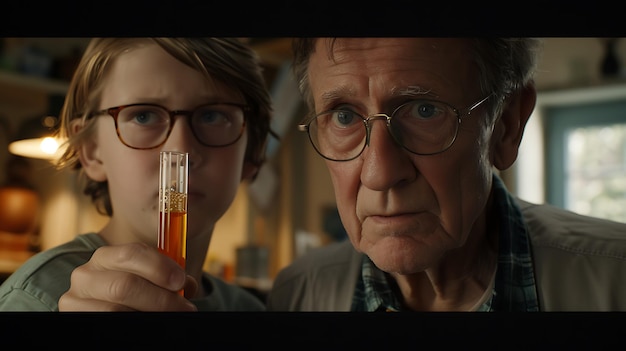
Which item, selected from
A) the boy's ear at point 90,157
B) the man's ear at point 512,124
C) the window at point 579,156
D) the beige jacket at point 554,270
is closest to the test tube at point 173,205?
the boy's ear at point 90,157

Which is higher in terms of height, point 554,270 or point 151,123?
point 151,123

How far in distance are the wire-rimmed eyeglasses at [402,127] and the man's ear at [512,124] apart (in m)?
0.05

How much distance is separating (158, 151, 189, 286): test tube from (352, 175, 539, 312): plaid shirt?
0.34 m

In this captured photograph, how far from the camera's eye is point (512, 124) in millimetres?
975

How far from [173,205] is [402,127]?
31 centimetres

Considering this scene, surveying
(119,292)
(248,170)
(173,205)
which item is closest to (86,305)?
(119,292)

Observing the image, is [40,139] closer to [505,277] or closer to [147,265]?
[147,265]

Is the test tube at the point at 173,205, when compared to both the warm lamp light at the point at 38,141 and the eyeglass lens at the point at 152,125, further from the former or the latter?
the warm lamp light at the point at 38,141

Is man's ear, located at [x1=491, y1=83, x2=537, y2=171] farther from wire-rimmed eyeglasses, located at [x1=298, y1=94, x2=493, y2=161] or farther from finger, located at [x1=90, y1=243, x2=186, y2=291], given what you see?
finger, located at [x1=90, y1=243, x2=186, y2=291]

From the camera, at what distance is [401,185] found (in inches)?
35.2
